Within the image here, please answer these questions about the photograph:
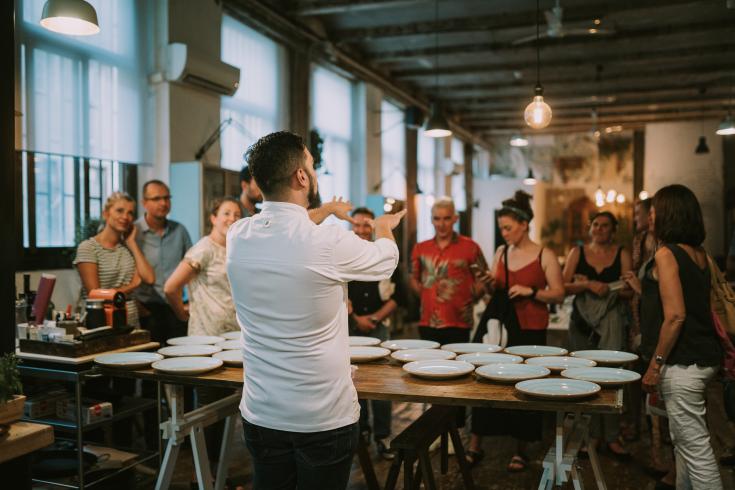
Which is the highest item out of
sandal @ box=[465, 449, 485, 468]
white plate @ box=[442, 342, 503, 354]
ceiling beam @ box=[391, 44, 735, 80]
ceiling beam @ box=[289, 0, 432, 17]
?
ceiling beam @ box=[391, 44, 735, 80]

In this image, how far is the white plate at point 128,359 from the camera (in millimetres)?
2865

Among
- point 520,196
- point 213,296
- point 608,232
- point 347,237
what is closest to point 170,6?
point 213,296

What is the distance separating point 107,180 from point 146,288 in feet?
4.13

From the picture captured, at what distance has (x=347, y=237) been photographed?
192cm

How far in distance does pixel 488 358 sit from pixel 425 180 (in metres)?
11.0

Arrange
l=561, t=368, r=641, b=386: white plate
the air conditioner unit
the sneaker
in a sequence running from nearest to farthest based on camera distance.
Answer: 1. l=561, t=368, r=641, b=386: white plate
2. the sneaker
3. the air conditioner unit

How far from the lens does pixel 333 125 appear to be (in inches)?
369

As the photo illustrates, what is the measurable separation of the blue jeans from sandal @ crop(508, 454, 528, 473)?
2.18 metres

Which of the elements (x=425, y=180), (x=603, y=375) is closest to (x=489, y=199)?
(x=425, y=180)

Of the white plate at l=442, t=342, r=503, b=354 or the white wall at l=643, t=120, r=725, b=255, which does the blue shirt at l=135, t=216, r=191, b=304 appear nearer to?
the white plate at l=442, t=342, r=503, b=354

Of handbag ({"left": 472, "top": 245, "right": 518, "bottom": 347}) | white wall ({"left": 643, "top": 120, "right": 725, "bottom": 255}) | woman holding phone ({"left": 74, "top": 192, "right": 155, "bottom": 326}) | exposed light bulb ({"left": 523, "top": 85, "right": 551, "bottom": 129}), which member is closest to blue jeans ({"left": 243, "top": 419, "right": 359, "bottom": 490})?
handbag ({"left": 472, "top": 245, "right": 518, "bottom": 347})

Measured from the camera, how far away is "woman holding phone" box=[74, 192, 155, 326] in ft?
12.8

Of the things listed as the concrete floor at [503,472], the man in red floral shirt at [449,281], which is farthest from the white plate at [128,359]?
the man in red floral shirt at [449,281]

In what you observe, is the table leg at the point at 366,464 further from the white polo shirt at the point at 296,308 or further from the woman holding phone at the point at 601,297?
the woman holding phone at the point at 601,297
